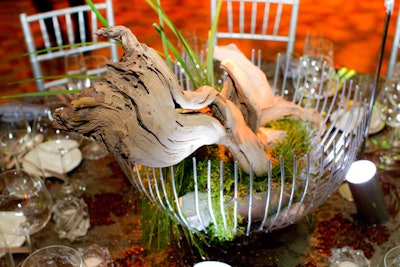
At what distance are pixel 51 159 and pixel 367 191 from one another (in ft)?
2.82

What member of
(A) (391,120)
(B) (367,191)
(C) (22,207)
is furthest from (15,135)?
(A) (391,120)

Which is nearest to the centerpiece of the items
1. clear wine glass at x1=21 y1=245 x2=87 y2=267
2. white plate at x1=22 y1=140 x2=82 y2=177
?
clear wine glass at x1=21 y1=245 x2=87 y2=267

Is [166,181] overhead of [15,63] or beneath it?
overhead

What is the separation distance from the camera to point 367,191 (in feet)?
4.08

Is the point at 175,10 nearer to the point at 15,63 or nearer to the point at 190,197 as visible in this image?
the point at 15,63

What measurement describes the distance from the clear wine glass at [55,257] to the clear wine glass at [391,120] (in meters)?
0.88

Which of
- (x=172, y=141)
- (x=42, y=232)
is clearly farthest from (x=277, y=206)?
(x=42, y=232)

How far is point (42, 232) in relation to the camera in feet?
4.21

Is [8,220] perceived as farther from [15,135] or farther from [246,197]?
[246,197]

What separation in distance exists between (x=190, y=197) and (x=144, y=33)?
2.36 metres

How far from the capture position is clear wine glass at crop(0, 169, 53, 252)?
3.81 feet

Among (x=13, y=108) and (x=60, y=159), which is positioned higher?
(x=13, y=108)

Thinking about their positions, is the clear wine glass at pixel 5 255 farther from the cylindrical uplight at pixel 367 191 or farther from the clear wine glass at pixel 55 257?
the cylindrical uplight at pixel 367 191

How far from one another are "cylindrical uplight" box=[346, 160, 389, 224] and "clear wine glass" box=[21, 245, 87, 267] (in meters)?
0.67
